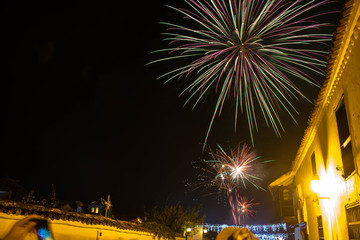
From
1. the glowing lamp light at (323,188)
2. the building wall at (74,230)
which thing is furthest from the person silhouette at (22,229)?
the glowing lamp light at (323,188)

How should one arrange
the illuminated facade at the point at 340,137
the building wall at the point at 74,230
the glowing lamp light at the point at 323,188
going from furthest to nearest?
1. the glowing lamp light at the point at 323,188
2. the building wall at the point at 74,230
3. the illuminated facade at the point at 340,137

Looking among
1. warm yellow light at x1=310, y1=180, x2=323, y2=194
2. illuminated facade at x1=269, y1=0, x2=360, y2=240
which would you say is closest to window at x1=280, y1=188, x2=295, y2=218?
illuminated facade at x1=269, y1=0, x2=360, y2=240

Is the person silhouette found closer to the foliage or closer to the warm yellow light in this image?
the warm yellow light

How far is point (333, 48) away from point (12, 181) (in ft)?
94.5

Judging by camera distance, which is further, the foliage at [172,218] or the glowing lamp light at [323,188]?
the foliage at [172,218]

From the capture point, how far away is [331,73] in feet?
24.0

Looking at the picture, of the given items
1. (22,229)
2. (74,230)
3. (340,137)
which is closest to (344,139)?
(340,137)

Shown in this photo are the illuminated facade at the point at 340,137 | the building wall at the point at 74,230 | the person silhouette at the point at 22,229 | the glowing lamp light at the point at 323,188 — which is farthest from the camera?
the glowing lamp light at the point at 323,188

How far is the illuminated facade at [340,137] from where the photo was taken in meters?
5.93

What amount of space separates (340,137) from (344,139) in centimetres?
26

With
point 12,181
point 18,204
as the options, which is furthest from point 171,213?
point 18,204

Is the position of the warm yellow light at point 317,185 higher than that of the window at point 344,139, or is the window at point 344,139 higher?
the window at point 344,139

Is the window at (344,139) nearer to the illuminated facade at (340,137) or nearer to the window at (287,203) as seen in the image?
the illuminated facade at (340,137)

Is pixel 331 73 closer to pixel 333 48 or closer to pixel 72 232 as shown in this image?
pixel 333 48
